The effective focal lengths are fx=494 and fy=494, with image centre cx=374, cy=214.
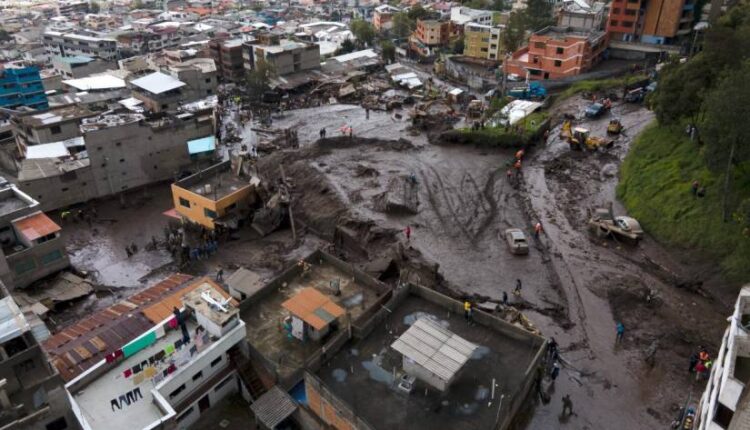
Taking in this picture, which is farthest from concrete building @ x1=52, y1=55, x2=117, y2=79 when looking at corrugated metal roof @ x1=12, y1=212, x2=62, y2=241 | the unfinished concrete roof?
the unfinished concrete roof

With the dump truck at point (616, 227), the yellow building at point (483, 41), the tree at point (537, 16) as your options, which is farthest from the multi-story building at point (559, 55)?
the dump truck at point (616, 227)

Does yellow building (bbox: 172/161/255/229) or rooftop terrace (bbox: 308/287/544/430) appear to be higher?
rooftop terrace (bbox: 308/287/544/430)

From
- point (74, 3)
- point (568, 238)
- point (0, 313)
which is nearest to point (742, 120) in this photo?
point (568, 238)

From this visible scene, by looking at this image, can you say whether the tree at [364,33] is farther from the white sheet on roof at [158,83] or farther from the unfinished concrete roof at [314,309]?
the unfinished concrete roof at [314,309]

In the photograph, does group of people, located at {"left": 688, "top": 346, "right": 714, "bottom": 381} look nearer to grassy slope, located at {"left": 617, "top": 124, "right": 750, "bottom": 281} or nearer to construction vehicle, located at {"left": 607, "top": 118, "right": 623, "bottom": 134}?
grassy slope, located at {"left": 617, "top": 124, "right": 750, "bottom": 281}

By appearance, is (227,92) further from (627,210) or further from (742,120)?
(742,120)

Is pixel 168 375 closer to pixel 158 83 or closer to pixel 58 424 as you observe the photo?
pixel 58 424
